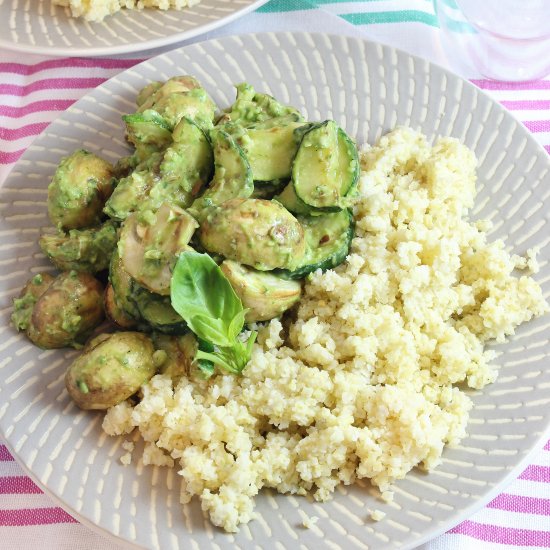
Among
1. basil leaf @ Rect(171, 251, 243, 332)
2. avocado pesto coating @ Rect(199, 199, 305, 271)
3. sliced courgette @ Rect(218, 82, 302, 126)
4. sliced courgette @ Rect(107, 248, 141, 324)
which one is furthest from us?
sliced courgette @ Rect(218, 82, 302, 126)

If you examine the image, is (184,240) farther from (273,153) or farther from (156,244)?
(273,153)

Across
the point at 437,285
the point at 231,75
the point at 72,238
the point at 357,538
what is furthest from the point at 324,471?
the point at 231,75

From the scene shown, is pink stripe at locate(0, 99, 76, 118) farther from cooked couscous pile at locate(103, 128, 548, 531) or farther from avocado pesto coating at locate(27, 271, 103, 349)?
cooked couscous pile at locate(103, 128, 548, 531)

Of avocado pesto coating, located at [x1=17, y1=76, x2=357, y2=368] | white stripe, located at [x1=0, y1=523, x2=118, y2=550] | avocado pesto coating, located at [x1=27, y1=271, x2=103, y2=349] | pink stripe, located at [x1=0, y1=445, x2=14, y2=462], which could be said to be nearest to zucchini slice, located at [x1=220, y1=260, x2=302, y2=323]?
avocado pesto coating, located at [x1=17, y1=76, x2=357, y2=368]

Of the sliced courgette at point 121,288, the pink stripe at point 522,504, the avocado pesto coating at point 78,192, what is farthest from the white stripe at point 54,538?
the pink stripe at point 522,504

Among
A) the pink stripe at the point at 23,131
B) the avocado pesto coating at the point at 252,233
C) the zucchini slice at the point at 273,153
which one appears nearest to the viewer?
the avocado pesto coating at the point at 252,233

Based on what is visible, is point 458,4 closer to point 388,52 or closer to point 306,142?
point 388,52

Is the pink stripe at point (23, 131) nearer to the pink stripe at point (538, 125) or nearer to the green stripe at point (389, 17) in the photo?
the green stripe at point (389, 17)
